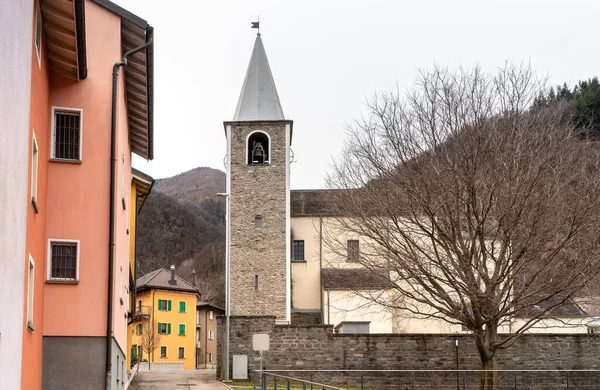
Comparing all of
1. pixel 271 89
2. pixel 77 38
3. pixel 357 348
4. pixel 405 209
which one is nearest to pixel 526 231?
pixel 405 209

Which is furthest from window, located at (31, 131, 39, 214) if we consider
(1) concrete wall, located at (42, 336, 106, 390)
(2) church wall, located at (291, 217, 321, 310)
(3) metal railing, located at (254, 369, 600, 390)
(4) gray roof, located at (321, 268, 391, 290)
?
(2) church wall, located at (291, 217, 321, 310)

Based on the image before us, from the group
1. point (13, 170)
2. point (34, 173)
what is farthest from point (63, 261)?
A: point (13, 170)

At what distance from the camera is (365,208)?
28594 millimetres

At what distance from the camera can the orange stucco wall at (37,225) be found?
1339cm

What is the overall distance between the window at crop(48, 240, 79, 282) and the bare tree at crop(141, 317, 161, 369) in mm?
47266

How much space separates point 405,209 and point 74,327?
43.9 ft

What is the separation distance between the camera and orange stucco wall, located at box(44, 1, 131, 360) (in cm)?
1697

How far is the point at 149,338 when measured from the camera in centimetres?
6425

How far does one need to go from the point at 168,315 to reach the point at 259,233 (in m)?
30.0

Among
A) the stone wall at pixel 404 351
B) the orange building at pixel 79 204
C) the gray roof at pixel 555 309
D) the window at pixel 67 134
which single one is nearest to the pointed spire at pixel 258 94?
the stone wall at pixel 404 351

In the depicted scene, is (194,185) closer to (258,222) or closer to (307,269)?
(307,269)

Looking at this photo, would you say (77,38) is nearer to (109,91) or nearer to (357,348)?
(109,91)

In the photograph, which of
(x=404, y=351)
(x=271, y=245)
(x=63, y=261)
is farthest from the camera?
(x=271, y=245)

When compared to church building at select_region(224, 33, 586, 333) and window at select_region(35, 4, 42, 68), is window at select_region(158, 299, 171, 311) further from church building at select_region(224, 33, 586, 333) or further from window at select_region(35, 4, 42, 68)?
window at select_region(35, 4, 42, 68)
